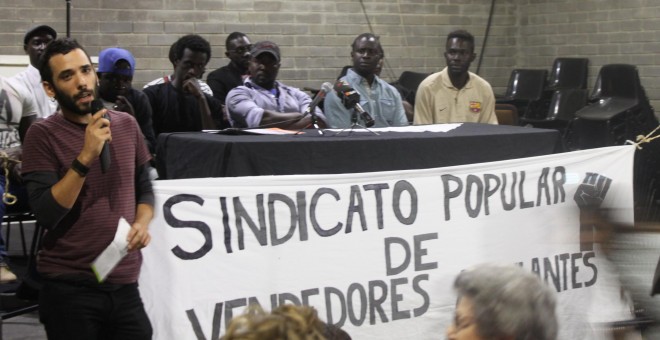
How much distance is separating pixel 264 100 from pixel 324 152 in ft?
4.00

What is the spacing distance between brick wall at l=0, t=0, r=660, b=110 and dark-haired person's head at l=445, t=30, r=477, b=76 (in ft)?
14.9

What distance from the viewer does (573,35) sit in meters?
12.9

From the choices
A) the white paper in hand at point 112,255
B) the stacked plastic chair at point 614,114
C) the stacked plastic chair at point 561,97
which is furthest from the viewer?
the stacked plastic chair at point 561,97

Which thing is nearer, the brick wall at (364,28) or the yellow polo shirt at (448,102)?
the yellow polo shirt at (448,102)

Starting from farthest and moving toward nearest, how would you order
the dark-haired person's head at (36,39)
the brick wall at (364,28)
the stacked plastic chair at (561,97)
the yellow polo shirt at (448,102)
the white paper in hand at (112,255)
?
the stacked plastic chair at (561,97) → the brick wall at (364,28) → the yellow polo shirt at (448,102) → the dark-haired person's head at (36,39) → the white paper in hand at (112,255)

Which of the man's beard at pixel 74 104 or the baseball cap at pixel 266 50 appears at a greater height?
the baseball cap at pixel 266 50

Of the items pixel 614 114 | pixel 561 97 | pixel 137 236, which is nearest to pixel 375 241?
pixel 137 236

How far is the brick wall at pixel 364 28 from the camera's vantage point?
10.5 meters

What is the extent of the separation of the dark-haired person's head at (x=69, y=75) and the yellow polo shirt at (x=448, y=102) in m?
3.60

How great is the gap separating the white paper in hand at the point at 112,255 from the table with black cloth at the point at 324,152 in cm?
130

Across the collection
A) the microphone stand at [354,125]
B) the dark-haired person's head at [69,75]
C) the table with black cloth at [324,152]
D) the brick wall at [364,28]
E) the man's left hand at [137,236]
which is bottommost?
the man's left hand at [137,236]

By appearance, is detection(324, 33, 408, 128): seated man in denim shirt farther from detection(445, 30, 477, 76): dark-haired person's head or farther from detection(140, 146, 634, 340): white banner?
detection(140, 146, 634, 340): white banner

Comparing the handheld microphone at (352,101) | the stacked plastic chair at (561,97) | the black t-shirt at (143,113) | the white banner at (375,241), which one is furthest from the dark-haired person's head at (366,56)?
the stacked plastic chair at (561,97)

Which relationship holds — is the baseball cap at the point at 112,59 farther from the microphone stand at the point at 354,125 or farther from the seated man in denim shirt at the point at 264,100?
the microphone stand at the point at 354,125
